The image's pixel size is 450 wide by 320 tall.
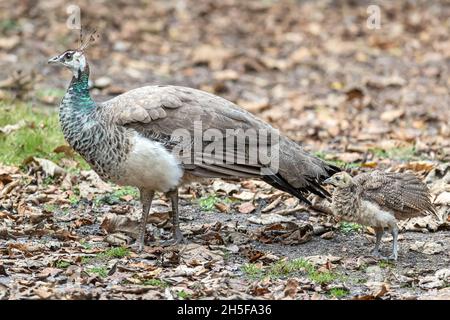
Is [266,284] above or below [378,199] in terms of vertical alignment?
below

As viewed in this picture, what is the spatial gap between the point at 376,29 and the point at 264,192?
7.30 m

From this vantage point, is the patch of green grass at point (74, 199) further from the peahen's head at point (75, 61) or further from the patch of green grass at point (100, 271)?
the patch of green grass at point (100, 271)

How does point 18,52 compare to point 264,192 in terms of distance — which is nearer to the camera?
→ point 264,192

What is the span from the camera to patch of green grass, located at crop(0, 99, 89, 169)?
7.85m

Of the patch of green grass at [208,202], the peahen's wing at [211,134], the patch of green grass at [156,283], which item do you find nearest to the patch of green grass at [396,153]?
the patch of green grass at [208,202]

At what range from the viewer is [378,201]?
232 inches

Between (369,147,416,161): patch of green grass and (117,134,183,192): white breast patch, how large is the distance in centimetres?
306

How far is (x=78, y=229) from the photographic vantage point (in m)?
6.53

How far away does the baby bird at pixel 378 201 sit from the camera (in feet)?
19.2

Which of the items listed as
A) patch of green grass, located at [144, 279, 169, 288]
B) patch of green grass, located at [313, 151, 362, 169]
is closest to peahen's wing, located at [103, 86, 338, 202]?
patch of green grass, located at [144, 279, 169, 288]

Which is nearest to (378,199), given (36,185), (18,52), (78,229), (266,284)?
(266,284)

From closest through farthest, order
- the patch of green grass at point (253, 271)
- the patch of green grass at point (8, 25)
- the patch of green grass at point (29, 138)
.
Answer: the patch of green grass at point (253, 271) → the patch of green grass at point (29, 138) → the patch of green grass at point (8, 25)

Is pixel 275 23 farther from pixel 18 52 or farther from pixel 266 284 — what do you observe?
pixel 266 284

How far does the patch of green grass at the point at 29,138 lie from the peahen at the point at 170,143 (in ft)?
5.41
